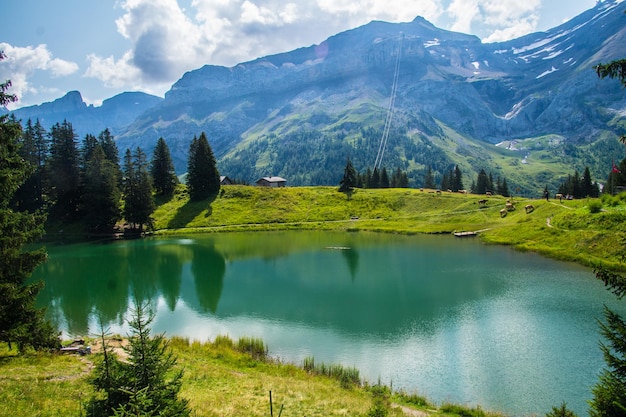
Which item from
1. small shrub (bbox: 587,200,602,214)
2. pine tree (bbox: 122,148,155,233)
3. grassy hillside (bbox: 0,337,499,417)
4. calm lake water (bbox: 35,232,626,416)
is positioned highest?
pine tree (bbox: 122,148,155,233)

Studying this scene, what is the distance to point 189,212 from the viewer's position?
98312mm

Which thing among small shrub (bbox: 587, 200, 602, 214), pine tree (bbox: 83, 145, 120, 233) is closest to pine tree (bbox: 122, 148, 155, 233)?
pine tree (bbox: 83, 145, 120, 233)

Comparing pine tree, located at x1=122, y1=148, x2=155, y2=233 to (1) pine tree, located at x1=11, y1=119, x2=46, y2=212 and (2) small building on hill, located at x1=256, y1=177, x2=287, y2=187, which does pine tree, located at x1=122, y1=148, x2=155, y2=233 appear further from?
(2) small building on hill, located at x1=256, y1=177, x2=287, y2=187

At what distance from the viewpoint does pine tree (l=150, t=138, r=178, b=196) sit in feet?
346

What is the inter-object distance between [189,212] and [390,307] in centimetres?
7218

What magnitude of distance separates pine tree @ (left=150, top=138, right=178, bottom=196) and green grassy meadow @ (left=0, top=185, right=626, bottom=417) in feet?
13.2

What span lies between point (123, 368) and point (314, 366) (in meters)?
16.2

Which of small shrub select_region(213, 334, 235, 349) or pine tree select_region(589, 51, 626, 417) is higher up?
pine tree select_region(589, 51, 626, 417)

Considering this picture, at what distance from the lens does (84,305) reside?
40.8 metres

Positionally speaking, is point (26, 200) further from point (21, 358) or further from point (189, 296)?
point (21, 358)

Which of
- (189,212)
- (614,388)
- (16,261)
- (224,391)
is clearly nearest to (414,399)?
(224,391)

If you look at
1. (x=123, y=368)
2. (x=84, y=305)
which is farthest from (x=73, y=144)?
(x=123, y=368)

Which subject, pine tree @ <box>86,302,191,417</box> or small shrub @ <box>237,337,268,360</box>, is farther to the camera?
small shrub @ <box>237,337,268,360</box>

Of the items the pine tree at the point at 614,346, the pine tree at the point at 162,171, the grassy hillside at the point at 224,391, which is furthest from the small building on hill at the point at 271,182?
the pine tree at the point at 614,346
